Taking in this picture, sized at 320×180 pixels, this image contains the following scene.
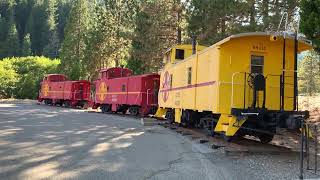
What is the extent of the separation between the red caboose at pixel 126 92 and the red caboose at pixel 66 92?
5790mm

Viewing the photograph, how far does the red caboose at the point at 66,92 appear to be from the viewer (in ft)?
139

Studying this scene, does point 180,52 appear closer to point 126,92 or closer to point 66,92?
point 126,92

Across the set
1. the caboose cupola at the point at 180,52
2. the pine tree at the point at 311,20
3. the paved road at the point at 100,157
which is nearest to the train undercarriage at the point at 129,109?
the caboose cupola at the point at 180,52

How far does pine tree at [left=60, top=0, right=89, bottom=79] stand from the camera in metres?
67.4

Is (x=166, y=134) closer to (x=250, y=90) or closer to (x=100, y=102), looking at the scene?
(x=250, y=90)

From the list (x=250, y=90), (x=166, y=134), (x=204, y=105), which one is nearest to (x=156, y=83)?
(x=166, y=134)

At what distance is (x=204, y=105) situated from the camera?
1482 centimetres

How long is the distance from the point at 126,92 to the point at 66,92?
15365mm

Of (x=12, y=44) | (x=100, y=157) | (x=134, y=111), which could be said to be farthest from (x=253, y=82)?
(x=12, y=44)

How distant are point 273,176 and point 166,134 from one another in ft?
26.7

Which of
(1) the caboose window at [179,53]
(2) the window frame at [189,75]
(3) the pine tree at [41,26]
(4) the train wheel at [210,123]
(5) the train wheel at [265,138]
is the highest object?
(3) the pine tree at [41,26]

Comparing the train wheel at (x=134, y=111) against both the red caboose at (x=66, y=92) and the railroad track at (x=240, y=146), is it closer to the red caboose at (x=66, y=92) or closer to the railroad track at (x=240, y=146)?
the red caboose at (x=66, y=92)

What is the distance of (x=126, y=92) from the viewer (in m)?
29.9

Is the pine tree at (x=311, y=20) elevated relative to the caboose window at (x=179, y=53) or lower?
elevated
